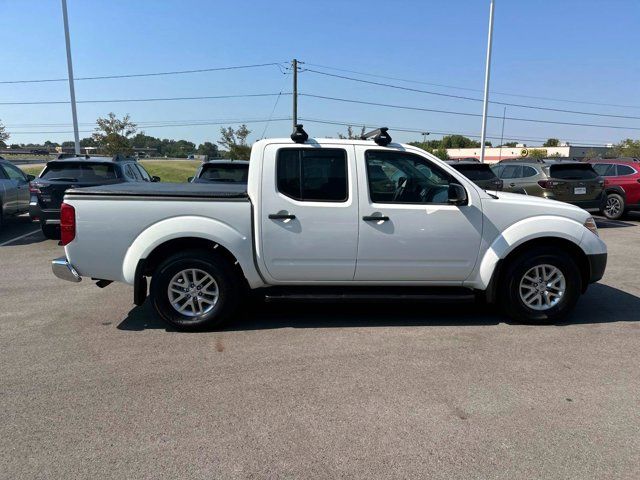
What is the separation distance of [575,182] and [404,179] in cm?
868

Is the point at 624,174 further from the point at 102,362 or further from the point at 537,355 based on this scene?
the point at 102,362

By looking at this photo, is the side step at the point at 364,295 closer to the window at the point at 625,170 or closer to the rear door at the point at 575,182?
the rear door at the point at 575,182

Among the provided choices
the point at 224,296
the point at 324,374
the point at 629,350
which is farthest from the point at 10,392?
the point at 629,350

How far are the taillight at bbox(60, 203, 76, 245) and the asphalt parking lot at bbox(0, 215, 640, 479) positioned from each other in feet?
3.18

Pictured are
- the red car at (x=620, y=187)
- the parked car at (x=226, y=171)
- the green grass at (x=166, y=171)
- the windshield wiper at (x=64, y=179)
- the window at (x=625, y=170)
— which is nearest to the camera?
the windshield wiper at (x=64, y=179)

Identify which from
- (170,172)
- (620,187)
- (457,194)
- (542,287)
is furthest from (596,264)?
(170,172)

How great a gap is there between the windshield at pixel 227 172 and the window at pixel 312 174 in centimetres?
562

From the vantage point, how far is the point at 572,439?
9.71ft

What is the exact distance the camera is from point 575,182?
38.0 ft

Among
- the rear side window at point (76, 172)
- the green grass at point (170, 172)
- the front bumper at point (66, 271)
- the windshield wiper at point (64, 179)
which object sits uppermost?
the rear side window at point (76, 172)

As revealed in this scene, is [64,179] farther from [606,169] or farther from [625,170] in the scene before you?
[625,170]

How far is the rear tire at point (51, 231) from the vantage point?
9.45 meters

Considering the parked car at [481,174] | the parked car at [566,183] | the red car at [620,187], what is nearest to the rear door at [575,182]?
the parked car at [566,183]

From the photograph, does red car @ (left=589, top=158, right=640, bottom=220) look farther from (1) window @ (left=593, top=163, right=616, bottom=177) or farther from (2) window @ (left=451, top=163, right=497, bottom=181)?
(2) window @ (left=451, top=163, right=497, bottom=181)
